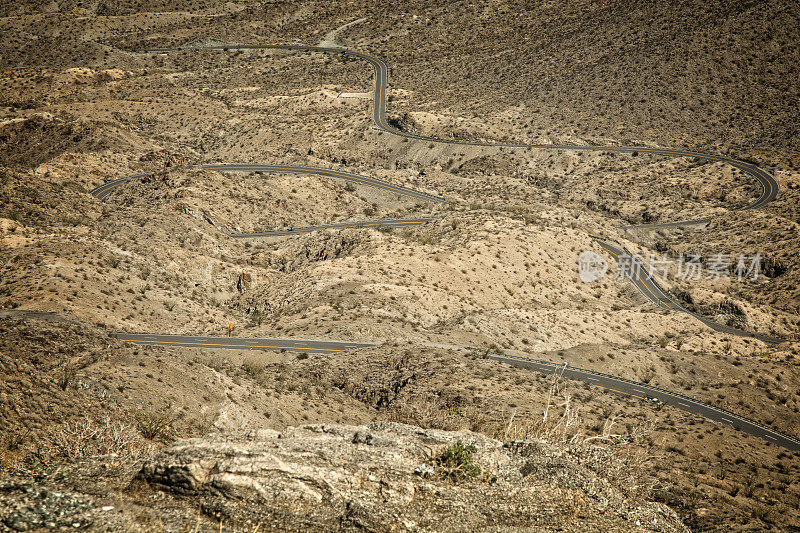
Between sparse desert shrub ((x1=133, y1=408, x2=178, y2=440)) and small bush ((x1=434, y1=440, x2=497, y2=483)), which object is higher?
small bush ((x1=434, y1=440, x2=497, y2=483))

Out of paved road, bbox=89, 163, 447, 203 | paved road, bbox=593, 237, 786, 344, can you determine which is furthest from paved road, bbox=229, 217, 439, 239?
paved road, bbox=593, 237, 786, 344

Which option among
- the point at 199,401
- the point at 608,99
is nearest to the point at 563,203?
the point at 608,99

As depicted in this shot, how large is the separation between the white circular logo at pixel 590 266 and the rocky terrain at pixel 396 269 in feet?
3.14

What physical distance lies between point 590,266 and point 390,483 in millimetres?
39411

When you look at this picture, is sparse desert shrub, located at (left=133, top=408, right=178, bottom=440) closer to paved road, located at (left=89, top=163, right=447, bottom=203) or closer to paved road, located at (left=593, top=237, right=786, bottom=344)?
paved road, located at (left=593, top=237, right=786, bottom=344)

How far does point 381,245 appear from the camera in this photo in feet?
143

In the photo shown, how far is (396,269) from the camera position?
40250mm

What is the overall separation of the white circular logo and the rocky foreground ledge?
33904 millimetres

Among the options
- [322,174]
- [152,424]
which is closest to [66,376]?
[152,424]

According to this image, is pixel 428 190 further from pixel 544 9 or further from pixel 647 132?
pixel 544 9

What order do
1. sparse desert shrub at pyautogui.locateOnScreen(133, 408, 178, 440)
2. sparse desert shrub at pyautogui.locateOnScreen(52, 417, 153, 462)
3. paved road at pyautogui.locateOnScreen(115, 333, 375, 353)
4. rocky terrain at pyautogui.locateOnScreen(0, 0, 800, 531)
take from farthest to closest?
paved road at pyautogui.locateOnScreen(115, 333, 375, 353) < sparse desert shrub at pyautogui.locateOnScreen(133, 408, 178, 440) < sparse desert shrub at pyautogui.locateOnScreen(52, 417, 153, 462) < rocky terrain at pyautogui.locateOnScreen(0, 0, 800, 531)

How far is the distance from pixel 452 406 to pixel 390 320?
448 inches

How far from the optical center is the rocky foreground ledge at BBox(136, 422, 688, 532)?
33.3 ft

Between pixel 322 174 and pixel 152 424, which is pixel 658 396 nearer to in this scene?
pixel 152 424
